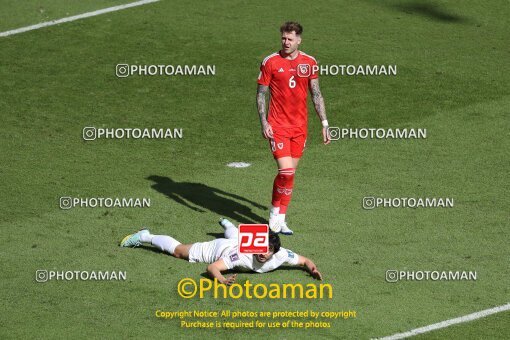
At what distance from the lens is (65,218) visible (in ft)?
57.9

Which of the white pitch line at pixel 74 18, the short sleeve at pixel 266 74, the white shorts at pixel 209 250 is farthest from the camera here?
the white pitch line at pixel 74 18

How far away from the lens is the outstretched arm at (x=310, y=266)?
15.5 metres

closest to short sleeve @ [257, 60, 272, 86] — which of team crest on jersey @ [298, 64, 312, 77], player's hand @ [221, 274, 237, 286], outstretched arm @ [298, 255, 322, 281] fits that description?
team crest on jersey @ [298, 64, 312, 77]

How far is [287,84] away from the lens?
1698cm

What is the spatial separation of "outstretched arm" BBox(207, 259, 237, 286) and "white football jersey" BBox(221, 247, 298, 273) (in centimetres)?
6

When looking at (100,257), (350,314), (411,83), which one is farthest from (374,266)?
(411,83)

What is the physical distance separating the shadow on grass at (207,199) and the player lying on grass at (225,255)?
1.45 meters

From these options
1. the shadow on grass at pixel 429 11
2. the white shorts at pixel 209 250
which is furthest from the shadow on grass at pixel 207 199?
the shadow on grass at pixel 429 11

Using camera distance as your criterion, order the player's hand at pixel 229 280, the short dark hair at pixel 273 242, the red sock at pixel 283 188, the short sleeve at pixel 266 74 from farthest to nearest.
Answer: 1. the red sock at pixel 283 188
2. the short sleeve at pixel 266 74
3. the short dark hair at pixel 273 242
4. the player's hand at pixel 229 280

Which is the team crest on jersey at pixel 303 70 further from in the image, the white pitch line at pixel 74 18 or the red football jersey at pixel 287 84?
the white pitch line at pixel 74 18

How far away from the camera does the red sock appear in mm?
17031

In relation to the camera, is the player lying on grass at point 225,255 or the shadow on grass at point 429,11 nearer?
the player lying on grass at point 225,255

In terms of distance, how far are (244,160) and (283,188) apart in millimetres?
3129

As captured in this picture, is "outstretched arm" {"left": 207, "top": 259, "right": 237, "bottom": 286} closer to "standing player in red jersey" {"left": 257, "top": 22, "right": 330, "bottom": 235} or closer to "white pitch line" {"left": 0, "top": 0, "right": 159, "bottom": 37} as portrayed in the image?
"standing player in red jersey" {"left": 257, "top": 22, "right": 330, "bottom": 235}
